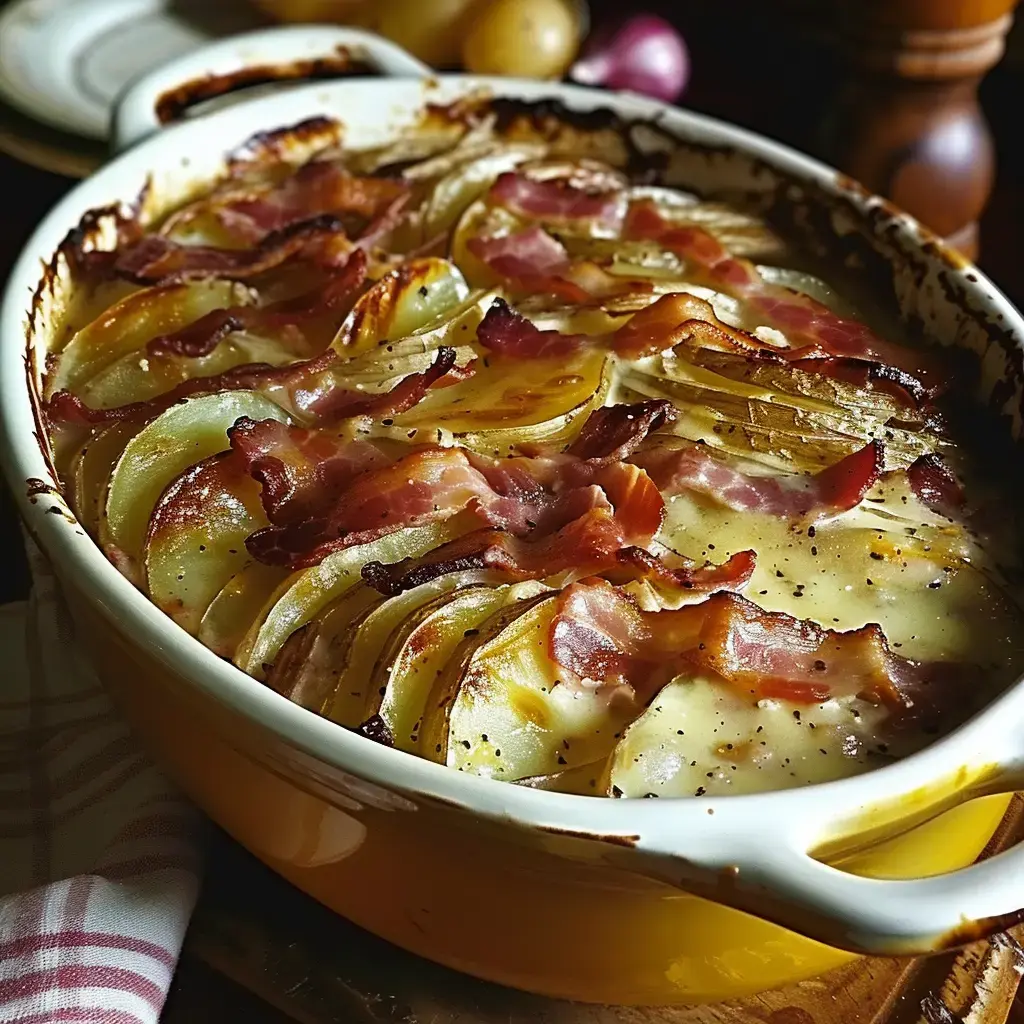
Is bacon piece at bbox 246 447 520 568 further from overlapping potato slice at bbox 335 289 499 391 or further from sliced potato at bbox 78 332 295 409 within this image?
sliced potato at bbox 78 332 295 409

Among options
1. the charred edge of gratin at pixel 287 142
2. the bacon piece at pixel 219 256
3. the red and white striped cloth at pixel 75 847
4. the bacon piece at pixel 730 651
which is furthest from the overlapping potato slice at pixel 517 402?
the charred edge of gratin at pixel 287 142

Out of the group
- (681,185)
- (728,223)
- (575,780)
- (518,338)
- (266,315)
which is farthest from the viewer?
(681,185)

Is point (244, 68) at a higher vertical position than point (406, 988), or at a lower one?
higher

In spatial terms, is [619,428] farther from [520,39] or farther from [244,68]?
[520,39]

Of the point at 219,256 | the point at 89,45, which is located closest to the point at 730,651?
the point at 219,256

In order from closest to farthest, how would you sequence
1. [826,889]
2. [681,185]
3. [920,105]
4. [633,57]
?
[826,889] < [681,185] < [920,105] < [633,57]

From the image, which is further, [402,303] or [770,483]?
[402,303]

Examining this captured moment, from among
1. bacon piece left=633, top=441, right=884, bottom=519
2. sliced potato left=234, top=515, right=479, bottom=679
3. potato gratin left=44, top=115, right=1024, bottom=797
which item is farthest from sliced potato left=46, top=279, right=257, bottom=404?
bacon piece left=633, top=441, right=884, bottom=519
